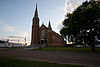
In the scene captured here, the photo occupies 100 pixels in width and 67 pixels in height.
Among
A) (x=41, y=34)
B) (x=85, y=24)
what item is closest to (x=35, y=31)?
(x=41, y=34)

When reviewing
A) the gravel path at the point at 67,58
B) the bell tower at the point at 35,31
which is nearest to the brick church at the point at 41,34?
the bell tower at the point at 35,31

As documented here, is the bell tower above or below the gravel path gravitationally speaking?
above

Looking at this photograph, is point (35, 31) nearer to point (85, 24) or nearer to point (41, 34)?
point (41, 34)

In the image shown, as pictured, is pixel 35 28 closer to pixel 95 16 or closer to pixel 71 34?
pixel 71 34

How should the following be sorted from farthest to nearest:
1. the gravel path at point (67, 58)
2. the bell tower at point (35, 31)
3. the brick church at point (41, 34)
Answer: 1. the bell tower at point (35, 31)
2. the brick church at point (41, 34)
3. the gravel path at point (67, 58)

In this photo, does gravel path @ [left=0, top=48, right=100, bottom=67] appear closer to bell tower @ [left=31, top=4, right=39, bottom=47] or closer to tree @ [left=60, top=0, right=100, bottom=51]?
tree @ [left=60, top=0, right=100, bottom=51]

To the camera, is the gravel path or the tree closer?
the gravel path

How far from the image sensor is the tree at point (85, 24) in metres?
29.2

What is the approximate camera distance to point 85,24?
1217 inches

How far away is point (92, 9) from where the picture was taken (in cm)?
2861

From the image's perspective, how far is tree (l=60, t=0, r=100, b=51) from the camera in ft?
95.7

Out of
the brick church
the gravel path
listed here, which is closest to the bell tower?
the brick church

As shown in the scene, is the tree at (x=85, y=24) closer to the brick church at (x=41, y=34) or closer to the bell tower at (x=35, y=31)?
the brick church at (x=41, y=34)

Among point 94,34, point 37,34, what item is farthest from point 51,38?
point 94,34
